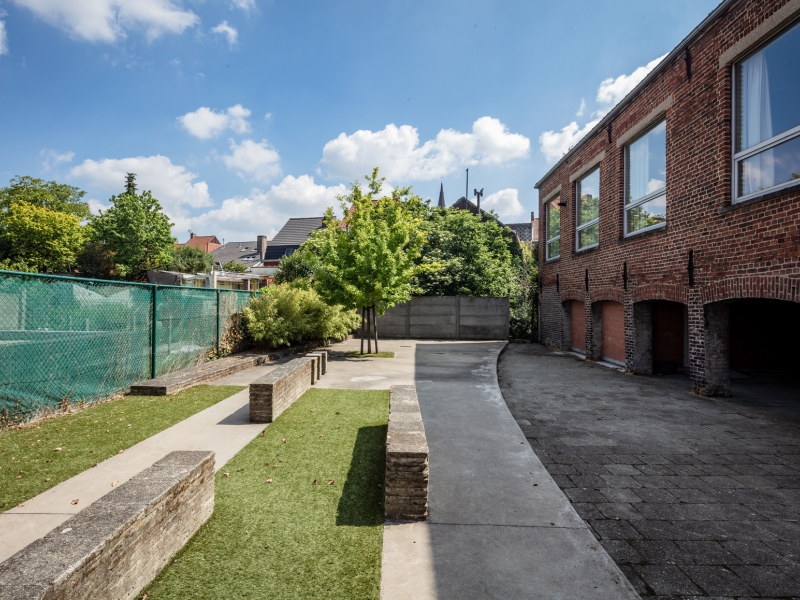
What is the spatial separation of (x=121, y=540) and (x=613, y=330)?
12.0 meters

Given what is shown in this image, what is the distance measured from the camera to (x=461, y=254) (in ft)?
71.2

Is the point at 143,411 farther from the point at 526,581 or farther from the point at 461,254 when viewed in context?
the point at 461,254

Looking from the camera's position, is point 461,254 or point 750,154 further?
point 461,254

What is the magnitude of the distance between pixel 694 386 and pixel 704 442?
341 cm

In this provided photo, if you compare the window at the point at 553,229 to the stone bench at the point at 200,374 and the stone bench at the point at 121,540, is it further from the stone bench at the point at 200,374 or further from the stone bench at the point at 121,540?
the stone bench at the point at 121,540

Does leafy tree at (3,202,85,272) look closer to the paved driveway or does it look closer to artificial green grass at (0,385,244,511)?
artificial green grass at (0,385,244,511)

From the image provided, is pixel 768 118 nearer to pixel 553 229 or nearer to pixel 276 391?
pixel 276 391

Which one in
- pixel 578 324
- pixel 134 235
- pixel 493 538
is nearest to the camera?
pixel 493 538

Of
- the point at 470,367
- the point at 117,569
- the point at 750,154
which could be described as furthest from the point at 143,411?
the point at 750,154

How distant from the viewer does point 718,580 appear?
8.85ft

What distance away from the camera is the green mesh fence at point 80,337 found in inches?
220

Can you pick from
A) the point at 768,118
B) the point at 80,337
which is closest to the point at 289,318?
the point at 80,337

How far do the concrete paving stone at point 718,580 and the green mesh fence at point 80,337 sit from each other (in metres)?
7.21

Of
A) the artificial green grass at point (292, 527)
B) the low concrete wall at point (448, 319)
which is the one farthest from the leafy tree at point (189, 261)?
the artificial green grass at point (292, 527)
